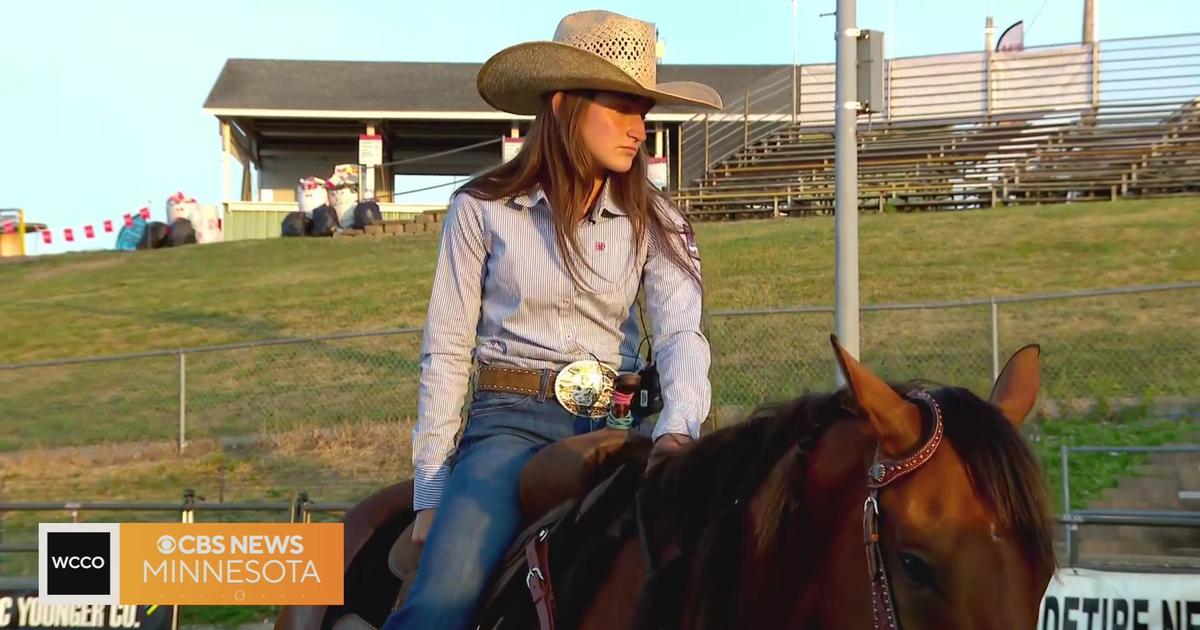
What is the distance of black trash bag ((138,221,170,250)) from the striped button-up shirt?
36060 millimetres

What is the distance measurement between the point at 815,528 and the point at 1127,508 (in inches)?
356

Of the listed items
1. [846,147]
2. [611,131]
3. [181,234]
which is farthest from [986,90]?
[611,131]

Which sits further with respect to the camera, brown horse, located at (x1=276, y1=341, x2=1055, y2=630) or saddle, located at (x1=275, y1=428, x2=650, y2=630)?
saddle, located at (x1=275, y1=428, x2=650, y2=630)

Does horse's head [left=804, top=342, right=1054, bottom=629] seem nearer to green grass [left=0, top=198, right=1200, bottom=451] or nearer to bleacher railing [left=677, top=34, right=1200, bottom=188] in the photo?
green grass [left=0, top=198, right=1200, bottom=451]

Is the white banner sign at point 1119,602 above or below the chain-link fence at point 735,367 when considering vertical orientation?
below

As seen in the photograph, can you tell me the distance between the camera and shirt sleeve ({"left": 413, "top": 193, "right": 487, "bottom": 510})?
10.9 ft

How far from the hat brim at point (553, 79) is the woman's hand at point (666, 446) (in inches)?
35.2

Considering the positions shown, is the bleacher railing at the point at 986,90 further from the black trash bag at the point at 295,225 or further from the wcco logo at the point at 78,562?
the wcco logo at the point at 78,562

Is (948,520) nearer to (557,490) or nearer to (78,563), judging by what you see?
(557,490)

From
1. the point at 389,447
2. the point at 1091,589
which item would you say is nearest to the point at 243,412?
the point at 389,447

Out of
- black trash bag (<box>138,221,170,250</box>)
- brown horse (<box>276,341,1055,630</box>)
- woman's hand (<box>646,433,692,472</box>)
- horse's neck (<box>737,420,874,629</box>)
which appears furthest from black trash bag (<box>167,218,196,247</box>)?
horse's neck (<box>737,420,874,629</box>)

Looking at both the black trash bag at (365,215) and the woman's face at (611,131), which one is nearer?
the woman's face at (611,131)

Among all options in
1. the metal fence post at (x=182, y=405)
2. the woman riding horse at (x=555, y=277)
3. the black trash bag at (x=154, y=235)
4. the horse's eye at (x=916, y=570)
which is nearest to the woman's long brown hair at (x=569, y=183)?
the woman riding horse at (x=555, y=277)

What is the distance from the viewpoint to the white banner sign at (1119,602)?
7.05 metres
